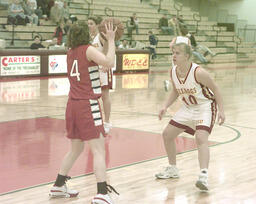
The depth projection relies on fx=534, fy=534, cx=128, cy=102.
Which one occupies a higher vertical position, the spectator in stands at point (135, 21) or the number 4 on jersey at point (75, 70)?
the spectator in stands at point (135, 21)

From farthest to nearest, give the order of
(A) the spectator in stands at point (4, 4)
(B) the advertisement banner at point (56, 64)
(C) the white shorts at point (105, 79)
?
1. (A) the spectator in stands at point (4, 4)
2. (B) the advertisement banner at point (56, 64)
3. (C) the white shorts at point (105, 79)

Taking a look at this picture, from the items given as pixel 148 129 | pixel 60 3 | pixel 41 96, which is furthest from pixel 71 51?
pixel 60 3

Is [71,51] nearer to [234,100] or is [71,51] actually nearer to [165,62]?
[234,100]

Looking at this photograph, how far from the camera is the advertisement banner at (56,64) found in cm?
1703

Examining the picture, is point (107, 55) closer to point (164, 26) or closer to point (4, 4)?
point (4, 4)

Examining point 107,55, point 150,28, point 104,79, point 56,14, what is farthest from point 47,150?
point 150,28

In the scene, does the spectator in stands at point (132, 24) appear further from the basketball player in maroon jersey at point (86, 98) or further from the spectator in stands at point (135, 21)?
the basketball player in maroon jersey at point (86, 98)

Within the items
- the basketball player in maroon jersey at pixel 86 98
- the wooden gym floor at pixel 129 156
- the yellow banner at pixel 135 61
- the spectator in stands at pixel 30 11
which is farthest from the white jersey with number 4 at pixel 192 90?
the spectator in stands at pixel 30 11

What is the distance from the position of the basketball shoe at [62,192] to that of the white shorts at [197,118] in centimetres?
130

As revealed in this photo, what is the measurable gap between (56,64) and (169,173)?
12205 millimetres

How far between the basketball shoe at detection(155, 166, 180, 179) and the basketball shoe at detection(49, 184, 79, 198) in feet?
3.46

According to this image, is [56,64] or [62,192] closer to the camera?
[62,192]

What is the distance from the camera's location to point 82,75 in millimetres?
4477

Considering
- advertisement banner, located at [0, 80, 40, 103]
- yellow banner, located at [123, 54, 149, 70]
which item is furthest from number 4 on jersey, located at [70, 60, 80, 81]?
yellow banner, located at [123, 54, 149, 70]
